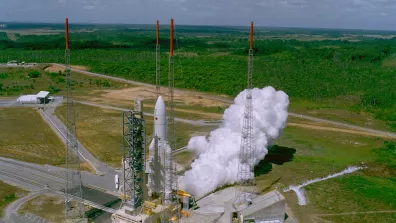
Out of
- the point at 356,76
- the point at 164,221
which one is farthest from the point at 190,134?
the point at 356,76

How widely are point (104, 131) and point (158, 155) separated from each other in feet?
107

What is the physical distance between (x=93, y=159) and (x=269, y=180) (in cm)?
2634

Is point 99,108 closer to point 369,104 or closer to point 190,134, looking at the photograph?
point 190,134

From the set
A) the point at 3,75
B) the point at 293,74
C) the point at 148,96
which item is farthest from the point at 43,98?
the point at 293,74

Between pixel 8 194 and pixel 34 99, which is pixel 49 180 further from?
pixel 34 99

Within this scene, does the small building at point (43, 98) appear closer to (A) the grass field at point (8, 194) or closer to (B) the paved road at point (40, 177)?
(B) the paved road at point (40, 177)

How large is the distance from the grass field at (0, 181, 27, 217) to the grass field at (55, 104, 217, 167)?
13742mm

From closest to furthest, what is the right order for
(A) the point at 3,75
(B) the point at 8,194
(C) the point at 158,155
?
(C) the point at 158,155
(B) the point at 8,194
(A) the point at 3,75

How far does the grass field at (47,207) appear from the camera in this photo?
1770 inches

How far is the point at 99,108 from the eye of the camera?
93.1 metres

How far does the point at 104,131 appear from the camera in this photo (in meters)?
75.9

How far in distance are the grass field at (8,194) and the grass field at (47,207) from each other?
225 centimetres

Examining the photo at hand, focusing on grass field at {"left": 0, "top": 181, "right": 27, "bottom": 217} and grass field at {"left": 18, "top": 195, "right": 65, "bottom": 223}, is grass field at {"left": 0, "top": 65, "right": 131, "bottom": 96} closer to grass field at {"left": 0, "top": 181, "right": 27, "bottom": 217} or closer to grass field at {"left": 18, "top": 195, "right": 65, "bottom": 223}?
grass field at {"left": 0, "top": 181, "right": 27, "bottom": 217}

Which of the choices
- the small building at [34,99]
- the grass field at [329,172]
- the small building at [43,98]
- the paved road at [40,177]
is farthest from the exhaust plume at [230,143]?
the small building at [34,99]
